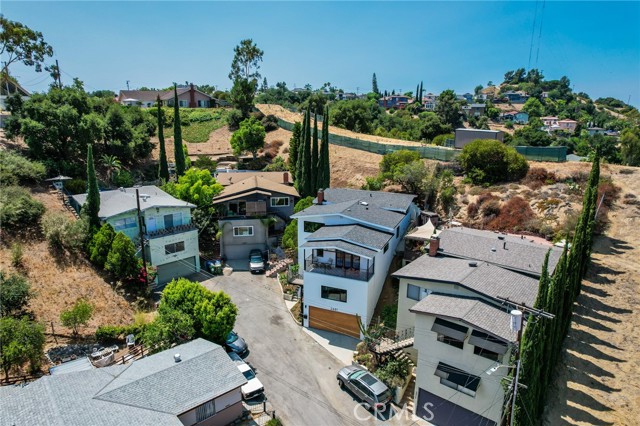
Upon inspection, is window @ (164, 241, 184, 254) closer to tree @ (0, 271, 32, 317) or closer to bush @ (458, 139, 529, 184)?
tree @ (0, 271, 32, 317)

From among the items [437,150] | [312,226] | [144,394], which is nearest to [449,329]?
[144,394]

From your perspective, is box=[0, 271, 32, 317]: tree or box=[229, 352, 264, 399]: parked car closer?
box=[229, 352, 264, 399]: parked car

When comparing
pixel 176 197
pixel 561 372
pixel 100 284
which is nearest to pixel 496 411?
pixel 561 372

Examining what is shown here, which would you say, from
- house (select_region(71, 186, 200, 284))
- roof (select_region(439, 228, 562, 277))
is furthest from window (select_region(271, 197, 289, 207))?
roof (select_region(439, 228, 562, 277))

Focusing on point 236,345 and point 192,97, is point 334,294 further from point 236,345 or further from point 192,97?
point 192,97

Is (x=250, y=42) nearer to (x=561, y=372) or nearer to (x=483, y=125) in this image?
(x=483, y=125)

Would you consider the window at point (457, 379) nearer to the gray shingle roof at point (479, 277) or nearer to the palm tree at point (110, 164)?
the gray shingle roof at point (479, 277)
